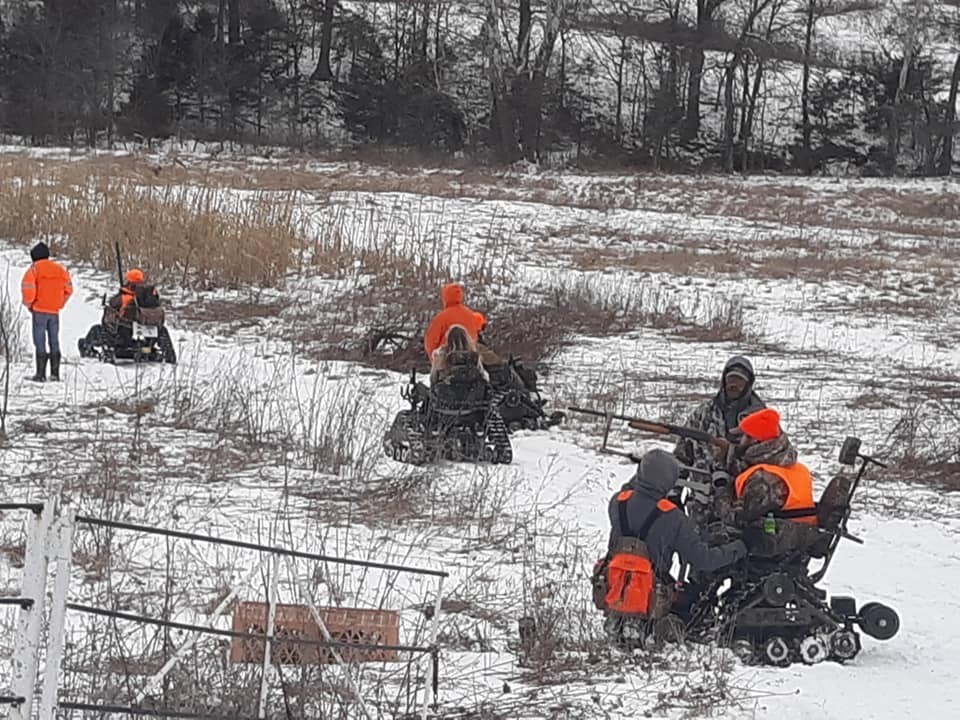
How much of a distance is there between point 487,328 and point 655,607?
903 centimetres

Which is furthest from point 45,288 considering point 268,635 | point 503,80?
point 503,80

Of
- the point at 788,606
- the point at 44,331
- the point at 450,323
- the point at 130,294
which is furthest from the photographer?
the point at 130,294

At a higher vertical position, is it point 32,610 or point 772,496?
point 32,610

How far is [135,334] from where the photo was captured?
43.7 feet

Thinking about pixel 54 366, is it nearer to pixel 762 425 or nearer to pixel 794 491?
pixel 762 425

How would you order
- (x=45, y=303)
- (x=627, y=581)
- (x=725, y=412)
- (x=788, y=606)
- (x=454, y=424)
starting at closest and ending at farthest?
(x=627, y=581) → (x=788, y=606) → (x=725, y=412) → (x=454, y=424) → (x=45, y=303)

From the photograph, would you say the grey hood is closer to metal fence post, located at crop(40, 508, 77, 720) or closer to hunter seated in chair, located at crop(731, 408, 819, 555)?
hunter seated in chair, located at crop(731, 408, 819, 555)

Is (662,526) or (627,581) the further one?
(662,526)

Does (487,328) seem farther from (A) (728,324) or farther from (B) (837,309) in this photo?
(B) (837,309)

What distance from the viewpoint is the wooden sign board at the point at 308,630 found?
523cm

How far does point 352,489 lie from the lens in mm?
9031

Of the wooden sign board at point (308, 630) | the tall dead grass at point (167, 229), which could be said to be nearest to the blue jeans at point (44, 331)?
the tall dead grass at point (167, 229)

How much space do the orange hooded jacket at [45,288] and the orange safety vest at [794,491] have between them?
7.93m

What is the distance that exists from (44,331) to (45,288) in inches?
18.2
